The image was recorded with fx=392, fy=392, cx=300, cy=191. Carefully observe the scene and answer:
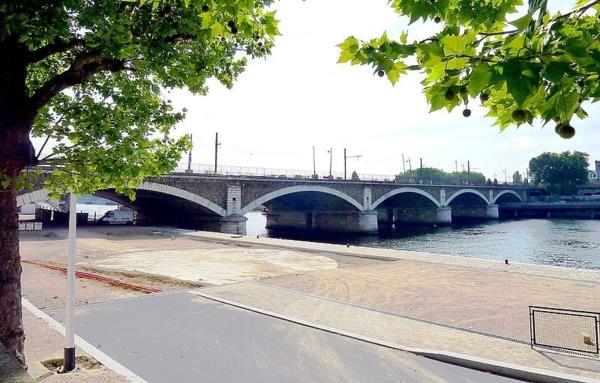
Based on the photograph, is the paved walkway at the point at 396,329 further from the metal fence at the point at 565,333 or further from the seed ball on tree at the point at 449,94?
the seed ball on tree at the point at 449,94

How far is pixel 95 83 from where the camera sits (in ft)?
22.8

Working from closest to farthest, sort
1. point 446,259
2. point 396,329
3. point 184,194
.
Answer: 1. point 396,329
2. point 446,259
3. point 184,194

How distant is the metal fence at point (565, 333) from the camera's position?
7.88m

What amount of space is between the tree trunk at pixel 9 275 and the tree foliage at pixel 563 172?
12965 centimetres

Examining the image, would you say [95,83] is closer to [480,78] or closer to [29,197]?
[480,78]

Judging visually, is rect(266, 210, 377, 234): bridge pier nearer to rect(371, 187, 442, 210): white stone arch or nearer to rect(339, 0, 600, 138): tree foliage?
rect(371, 187, 442, 210): white stone arch

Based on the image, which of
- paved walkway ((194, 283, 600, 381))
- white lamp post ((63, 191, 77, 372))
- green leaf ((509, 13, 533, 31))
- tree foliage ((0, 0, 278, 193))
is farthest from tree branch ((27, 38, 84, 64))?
paved walkway ((194, 283, 600, 381))

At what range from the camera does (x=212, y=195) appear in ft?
148

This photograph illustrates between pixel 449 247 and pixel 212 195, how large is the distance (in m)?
26.8

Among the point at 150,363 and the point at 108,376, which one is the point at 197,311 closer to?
the point at 150,363

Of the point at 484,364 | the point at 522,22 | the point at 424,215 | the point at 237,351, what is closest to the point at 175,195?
the point at 237,351

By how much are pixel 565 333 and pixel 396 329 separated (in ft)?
12.4

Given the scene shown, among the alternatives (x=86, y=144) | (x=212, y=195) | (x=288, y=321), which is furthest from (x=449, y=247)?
(x=86, y=144)

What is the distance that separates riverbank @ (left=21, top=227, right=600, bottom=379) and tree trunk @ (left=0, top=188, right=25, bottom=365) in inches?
259
